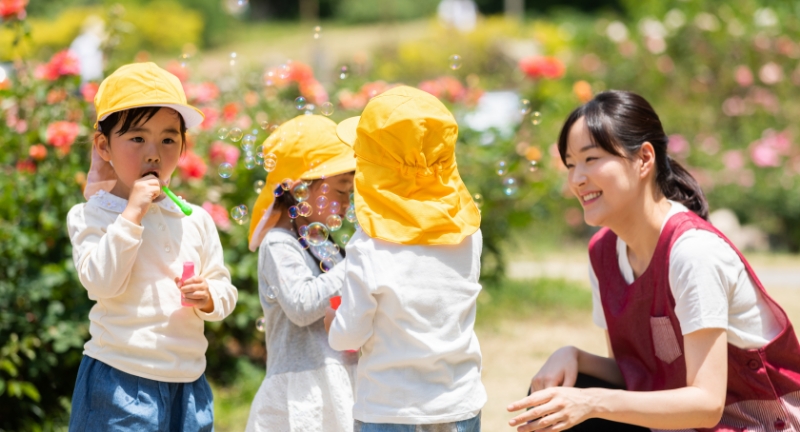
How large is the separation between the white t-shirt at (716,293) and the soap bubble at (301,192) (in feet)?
3.38

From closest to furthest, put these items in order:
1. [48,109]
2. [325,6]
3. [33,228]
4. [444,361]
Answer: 1. [444,361]
2. [33,228]
3. [48,109]
4. [325,6]

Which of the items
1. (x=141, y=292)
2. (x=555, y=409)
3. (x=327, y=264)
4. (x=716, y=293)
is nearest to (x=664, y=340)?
(x=716, y=293)

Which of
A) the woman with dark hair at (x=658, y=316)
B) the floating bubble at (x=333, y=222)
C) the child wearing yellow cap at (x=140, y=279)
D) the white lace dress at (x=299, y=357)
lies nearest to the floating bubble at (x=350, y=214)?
the floating bubble at (x=333, y=222)

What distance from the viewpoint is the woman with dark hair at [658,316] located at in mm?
2127

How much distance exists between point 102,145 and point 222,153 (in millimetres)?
1787

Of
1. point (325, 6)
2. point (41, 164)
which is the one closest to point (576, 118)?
point (41, 164)

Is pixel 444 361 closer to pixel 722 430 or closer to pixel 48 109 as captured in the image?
pixel 722 430

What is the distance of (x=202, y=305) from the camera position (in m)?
2.28

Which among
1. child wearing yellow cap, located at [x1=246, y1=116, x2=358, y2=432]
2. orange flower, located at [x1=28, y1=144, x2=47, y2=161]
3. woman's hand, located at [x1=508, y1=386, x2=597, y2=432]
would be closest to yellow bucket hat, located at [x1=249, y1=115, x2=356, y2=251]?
child wearing yellow cap, located at [x1=246, y1=116, x2=358, y2=432]

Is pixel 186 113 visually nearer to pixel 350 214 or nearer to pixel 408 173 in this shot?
pixel 350 214

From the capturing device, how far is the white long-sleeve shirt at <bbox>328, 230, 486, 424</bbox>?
2068 millimetres

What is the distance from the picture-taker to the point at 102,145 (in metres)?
2.32

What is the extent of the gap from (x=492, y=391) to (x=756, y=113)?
21.8 ft

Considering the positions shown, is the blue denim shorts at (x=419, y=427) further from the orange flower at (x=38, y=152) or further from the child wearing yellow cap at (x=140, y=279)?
the orange flower at (x=38, y=152)
